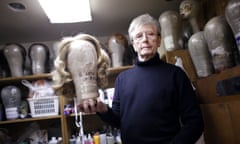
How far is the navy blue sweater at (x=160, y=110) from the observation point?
1.05m

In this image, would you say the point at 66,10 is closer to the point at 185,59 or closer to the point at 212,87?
the point at 185,59

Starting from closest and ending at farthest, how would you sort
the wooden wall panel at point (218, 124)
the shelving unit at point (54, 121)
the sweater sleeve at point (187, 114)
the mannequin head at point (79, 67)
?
the mannequin head at point (79, 67) → the sweater sleeve at point (187, 114) → the wooden wall panel at point (218, 124) → the shelving unit at point (54, 121)

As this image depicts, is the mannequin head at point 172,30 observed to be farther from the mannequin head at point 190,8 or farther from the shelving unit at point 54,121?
the shelving unit at point 54,121

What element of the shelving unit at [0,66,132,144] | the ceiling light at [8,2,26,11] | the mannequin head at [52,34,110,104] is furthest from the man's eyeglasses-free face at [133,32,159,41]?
the ceiling light at [8,2,26,11]

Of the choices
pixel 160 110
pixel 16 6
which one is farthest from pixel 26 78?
pixel 160 110

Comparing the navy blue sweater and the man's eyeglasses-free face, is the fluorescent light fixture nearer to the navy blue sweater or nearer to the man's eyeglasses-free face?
the man's eyeglasses-free face

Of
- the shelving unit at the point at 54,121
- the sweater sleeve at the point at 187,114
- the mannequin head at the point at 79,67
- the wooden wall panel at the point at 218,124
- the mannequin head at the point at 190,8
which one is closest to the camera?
the mannequin head at the point at 79,67

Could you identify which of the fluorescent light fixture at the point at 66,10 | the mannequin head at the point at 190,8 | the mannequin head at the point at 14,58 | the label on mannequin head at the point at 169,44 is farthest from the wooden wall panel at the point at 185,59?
the mannequin head at the point at 14,58

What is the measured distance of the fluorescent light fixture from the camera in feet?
5.28

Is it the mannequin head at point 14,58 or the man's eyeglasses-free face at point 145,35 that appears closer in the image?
the man's eyeglasses-free face at point 145,35

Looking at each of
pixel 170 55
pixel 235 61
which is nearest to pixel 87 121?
pixel 170 55

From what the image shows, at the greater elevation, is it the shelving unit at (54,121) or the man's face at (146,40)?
the man's face at (146,40)

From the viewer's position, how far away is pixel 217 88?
3.95 ft

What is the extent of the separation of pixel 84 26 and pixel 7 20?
0.69 meters
